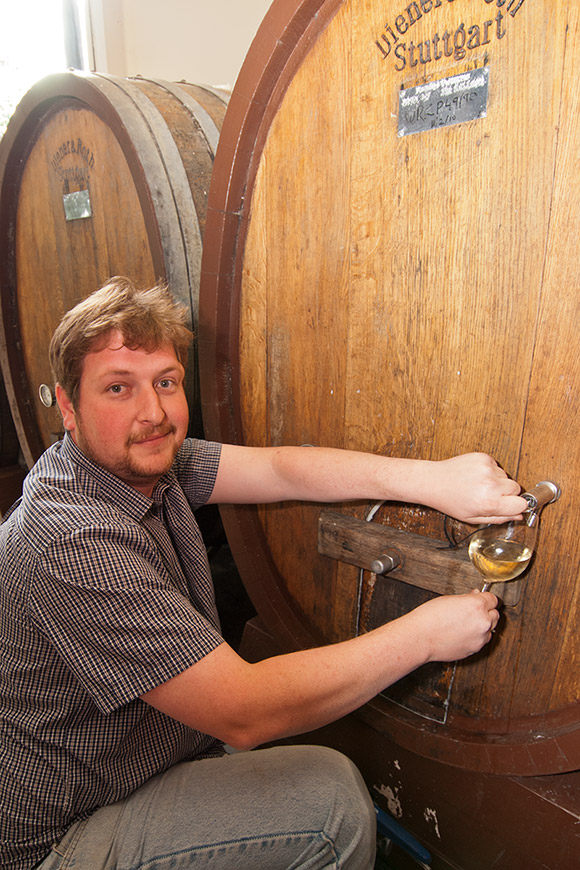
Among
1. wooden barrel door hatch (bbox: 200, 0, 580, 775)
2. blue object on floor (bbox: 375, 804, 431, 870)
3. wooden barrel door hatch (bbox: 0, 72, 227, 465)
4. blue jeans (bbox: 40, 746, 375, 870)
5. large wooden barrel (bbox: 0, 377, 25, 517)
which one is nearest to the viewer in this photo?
wooden barrel door hatch (bbox: 200, 0, 580, 775)

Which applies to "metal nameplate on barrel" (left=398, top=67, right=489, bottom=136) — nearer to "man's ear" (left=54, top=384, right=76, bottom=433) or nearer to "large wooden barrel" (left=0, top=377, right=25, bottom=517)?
"man's ear" (left=54, top=384, right=76, bottom=433)

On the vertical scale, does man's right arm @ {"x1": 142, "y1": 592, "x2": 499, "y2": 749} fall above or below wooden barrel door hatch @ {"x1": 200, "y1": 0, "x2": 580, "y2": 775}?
below

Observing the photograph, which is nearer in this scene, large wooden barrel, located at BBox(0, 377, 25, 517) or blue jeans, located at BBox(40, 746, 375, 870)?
blue jeans, located at BBox(40, 746, 375, 870)

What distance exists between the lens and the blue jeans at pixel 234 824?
1.11 metres

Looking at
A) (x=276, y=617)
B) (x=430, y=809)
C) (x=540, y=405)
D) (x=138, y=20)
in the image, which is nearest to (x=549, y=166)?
(x=540, y=405)

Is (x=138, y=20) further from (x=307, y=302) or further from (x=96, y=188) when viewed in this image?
(x=307, y=302)

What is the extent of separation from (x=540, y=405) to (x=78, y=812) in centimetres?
112

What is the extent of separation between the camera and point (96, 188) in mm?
1789

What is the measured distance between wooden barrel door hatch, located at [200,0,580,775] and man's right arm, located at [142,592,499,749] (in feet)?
0.31

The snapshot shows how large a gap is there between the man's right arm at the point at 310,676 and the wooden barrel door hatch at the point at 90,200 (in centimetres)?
96

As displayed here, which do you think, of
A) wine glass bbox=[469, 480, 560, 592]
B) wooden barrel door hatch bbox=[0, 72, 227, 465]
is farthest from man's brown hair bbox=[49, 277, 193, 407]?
wine glass bbox=[469, 480, 560, 592]

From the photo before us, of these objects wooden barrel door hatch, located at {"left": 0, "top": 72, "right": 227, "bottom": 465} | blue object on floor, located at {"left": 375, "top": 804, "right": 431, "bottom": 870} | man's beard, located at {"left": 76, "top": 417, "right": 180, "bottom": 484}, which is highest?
wooden barrel door hatch, located at {"left": 0, "top": 72, "right": 227, "bottom": 465}

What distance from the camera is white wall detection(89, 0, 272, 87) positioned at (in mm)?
2662

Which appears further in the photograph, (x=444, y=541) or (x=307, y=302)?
(x=307, y=302)
